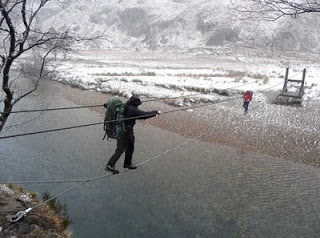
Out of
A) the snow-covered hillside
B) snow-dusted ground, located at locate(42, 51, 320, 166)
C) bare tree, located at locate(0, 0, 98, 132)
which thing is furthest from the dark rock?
the snow-covered hillside

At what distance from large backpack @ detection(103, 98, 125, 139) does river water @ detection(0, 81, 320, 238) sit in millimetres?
3802

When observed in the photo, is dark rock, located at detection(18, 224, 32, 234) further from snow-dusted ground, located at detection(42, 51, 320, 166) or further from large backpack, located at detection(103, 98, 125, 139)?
snow-dusted ground, located at detection(42, 51, 320, 166)

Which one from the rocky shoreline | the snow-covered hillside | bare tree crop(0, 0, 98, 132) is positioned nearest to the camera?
bare tree crop(0, 0, 98, 132)

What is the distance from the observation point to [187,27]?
310 feet

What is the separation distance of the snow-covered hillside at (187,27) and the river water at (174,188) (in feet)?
194

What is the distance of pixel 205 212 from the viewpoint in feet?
38.2

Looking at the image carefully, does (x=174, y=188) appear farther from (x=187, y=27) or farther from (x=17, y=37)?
(x=187, y=27)

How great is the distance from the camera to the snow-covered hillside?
275ft

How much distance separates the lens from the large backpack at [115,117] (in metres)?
8.32

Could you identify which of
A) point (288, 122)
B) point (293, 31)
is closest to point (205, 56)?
point (293, 31)

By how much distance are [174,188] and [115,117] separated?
584 cm

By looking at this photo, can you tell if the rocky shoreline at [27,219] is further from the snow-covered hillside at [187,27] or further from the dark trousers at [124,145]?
the snow-covered hillside at [187,27]

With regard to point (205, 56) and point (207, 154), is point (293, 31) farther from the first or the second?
point (207, 154)

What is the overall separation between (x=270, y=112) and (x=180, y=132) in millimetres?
8192
